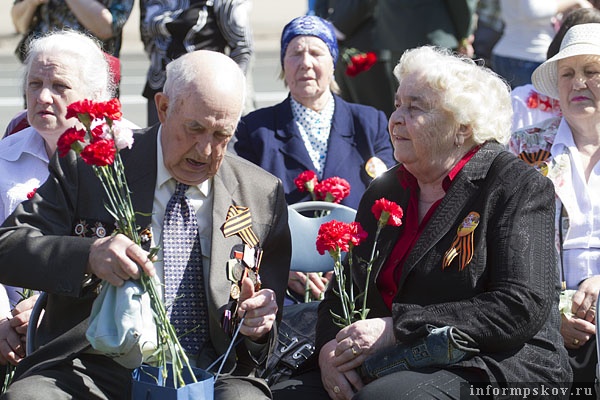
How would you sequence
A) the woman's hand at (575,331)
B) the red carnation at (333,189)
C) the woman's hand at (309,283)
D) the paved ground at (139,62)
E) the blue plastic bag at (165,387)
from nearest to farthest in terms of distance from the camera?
the blue plastic bag at (165,387), the woman's hand at (575,331), the woman's hand at (309,283), the red carnation at (333,189), the paved ground at (139,62)

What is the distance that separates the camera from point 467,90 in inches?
165

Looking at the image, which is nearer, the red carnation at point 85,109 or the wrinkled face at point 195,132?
the red carnation at point 85,109

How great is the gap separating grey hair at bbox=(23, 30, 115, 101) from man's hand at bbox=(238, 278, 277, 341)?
1397 millimetres

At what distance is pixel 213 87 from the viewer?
3.96 metres

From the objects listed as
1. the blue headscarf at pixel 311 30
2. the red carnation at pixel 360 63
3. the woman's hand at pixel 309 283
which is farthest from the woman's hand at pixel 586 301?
the red carnation at pixel 360 63

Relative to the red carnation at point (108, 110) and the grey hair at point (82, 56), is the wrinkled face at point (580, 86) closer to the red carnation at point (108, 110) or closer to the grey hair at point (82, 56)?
the grey hair at point (82, 56)

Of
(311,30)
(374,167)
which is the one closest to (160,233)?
(374,167)

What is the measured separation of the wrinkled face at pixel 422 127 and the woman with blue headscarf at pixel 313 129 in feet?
4.74

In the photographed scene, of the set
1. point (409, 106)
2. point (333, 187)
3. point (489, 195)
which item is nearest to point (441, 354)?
point (489, 195)

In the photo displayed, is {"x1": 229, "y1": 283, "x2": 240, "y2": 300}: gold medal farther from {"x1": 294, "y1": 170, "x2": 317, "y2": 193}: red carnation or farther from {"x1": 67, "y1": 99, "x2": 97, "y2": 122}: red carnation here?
{"x1": 294, "y1": 170, "x2": 317, "y2": 193}: red carnation

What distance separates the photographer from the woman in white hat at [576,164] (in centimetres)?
449

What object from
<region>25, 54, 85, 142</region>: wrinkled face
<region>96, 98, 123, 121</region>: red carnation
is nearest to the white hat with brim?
<region>25, 54, 85, 142</region>: wrinkled face

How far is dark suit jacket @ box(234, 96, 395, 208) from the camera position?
5.80 metres

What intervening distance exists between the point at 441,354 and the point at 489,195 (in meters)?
0.61
